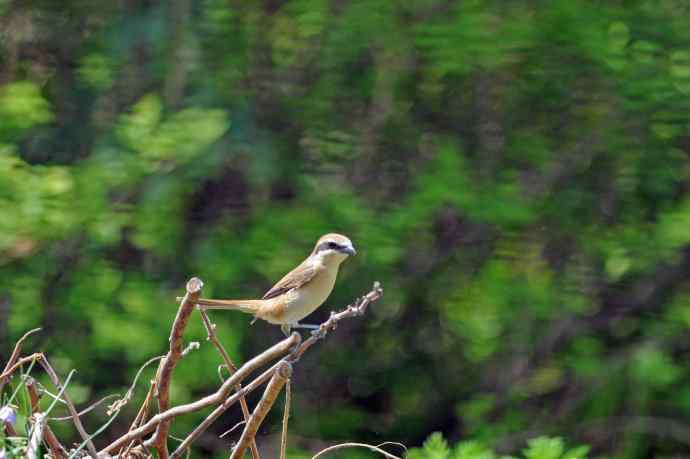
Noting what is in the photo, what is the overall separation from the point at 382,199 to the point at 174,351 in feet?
9.29

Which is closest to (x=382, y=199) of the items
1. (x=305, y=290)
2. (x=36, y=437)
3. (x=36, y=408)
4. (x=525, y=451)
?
(x=525, y=451)

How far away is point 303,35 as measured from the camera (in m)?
4.67

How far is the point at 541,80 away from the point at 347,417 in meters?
1.81

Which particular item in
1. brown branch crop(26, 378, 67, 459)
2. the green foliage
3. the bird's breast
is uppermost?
brown branch crop(26, 378, 67, 459)

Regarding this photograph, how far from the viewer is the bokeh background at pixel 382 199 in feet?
14.3

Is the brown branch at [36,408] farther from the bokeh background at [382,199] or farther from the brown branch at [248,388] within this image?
the bokeh background at [382,199]

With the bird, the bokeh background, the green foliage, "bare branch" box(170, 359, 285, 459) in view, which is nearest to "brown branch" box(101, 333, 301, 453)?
"bare branch" box(170, 359, 285, 459)

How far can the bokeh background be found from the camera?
4363 millimetres

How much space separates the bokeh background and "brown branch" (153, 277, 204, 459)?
7.25 ft

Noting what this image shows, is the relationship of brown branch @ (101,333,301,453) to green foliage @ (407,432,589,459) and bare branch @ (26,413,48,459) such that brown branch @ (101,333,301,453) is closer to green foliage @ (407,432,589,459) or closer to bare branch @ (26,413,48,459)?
bare branch @ (26,413,48,459)

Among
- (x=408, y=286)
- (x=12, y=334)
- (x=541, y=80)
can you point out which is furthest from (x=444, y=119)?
(x=12, y=334)

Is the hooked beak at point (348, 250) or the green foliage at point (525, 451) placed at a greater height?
the hooked beak at point (348, 250)

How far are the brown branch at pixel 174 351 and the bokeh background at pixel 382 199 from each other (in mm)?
2211

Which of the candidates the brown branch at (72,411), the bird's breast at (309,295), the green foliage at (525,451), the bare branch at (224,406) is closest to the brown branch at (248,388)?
the bare branch at (224,406)
